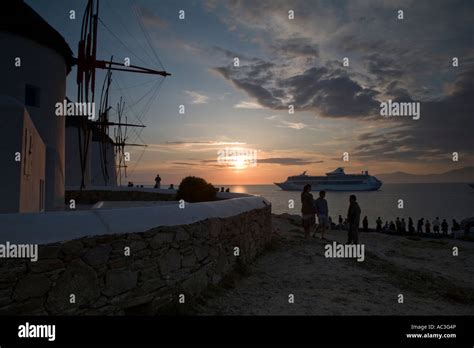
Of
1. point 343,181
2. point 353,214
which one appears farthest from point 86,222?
point 343,181

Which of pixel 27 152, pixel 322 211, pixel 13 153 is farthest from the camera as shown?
pixel 322 211

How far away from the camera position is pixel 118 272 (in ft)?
15.5

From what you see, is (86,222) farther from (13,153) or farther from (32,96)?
(32,96)

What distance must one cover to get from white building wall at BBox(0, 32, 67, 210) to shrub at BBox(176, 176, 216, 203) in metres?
5.78

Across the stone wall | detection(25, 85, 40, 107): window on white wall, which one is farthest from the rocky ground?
detection(25, 85, 40, 107): window on white wall

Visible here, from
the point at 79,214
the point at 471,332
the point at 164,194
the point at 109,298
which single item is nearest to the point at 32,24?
the point at 164,194

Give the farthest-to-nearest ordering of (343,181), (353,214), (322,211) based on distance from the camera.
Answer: (343,181) < (322,211) < (353,214)

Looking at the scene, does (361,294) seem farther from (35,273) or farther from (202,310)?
(35,273)

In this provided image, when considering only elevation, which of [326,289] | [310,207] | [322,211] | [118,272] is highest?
[310,207]

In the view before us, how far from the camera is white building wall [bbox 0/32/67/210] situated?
12148mm

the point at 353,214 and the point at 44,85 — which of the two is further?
the point at 44,85

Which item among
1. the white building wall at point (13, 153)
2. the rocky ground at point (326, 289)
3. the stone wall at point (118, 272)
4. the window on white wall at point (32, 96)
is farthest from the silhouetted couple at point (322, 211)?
the window on white wall at point (32, 96)

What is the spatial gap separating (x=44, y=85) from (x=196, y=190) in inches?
284

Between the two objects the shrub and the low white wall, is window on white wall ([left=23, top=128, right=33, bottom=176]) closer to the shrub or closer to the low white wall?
the low white wall
